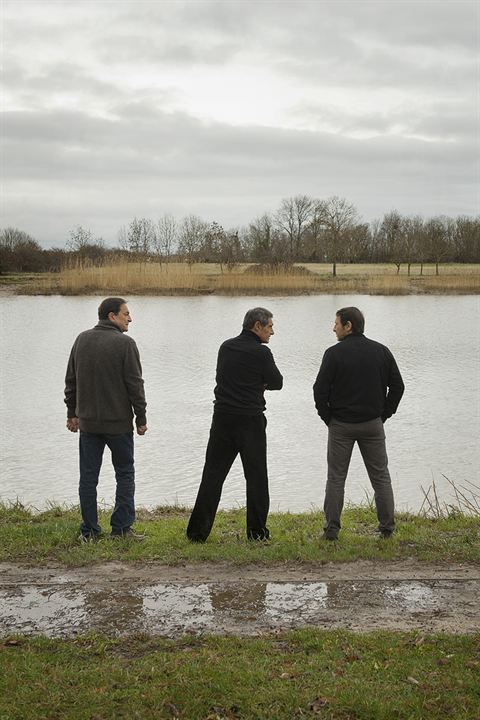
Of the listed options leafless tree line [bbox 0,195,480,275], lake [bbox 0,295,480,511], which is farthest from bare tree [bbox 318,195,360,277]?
lake [bbox 0,295,480,511]

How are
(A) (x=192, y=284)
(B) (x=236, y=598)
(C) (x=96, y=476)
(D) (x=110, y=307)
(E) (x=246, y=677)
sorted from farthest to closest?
(A) (x=192, y=284)
(C) (x=96, y=476)
(D) (x=110, y=307)
(B) (x=236, y=598)
(E) (x=246, y=677)

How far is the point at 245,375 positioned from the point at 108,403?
102 centimetres

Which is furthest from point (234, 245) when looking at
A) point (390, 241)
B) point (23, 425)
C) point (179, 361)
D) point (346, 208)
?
point (23, 425)

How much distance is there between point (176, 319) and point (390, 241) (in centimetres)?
5894

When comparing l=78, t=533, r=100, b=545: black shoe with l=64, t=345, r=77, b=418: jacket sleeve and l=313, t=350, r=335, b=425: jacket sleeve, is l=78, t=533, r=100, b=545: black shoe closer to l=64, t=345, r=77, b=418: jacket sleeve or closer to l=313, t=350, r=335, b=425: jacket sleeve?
l=64, t=345, r=77, b=418: jacket sleeve

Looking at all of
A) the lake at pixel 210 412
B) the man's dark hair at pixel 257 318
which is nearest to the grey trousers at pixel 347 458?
the man's dark hair at pixel 257 318

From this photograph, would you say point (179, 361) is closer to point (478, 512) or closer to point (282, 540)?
point (478, 512)

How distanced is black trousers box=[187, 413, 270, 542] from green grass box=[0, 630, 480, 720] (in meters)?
1.80

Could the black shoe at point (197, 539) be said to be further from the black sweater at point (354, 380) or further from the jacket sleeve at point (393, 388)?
the jacket sleeve at point (393, 388)

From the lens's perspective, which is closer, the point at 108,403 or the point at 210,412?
the point at 108,403

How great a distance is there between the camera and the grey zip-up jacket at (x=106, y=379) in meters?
5.87

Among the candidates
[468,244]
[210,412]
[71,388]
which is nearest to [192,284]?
[210,412]

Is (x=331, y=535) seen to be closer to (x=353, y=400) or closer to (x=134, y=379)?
(x=353, y=400)

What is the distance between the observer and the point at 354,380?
19.1ft
